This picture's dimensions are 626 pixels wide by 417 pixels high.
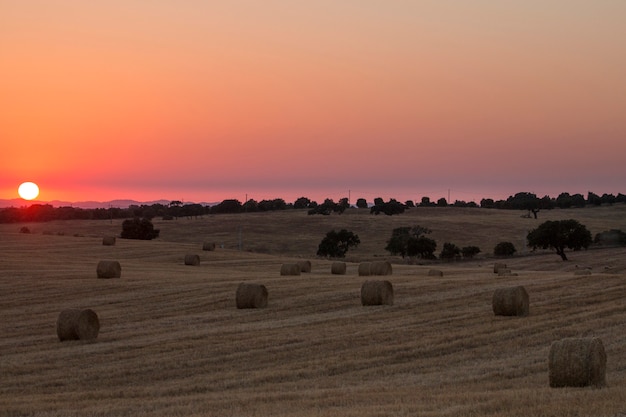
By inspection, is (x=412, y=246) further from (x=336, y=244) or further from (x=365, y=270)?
(x=365, y=270)

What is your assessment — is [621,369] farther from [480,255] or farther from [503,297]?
[480,255]

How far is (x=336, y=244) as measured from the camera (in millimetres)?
85375

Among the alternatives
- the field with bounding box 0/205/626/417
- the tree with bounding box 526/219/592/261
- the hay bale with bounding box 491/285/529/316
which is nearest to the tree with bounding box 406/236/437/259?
the tree with bounding box 526/219/592/261

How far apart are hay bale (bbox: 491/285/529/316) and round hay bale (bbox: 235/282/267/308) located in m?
9.16

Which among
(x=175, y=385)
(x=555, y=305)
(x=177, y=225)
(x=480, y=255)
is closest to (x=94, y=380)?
(x=175, y=385)

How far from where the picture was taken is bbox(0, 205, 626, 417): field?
16.0 meters

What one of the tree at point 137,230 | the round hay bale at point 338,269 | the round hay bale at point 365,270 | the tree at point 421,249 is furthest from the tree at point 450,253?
the round hay bale at point 365,270

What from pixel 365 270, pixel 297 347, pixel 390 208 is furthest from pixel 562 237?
pixel 390 208

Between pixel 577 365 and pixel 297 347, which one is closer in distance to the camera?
pixel 577 365

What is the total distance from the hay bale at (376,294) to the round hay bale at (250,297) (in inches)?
152

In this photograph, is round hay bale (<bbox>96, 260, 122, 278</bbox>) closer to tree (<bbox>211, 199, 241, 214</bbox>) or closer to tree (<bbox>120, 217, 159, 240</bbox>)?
tree (<bbox>120, 217, 159, 240</bbox>)

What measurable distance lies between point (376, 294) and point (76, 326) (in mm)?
10681

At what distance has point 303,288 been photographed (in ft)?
119

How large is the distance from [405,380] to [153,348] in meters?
8.88
